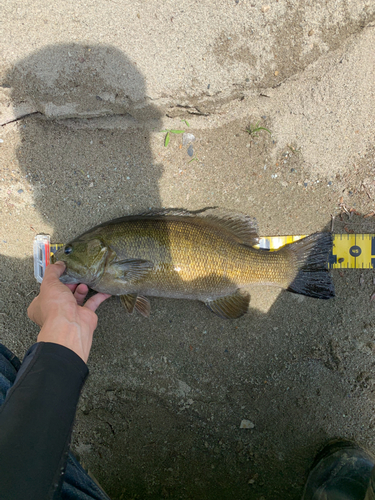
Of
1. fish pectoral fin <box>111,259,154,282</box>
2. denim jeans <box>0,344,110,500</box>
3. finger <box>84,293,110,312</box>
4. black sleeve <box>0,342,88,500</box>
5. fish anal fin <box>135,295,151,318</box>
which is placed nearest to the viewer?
black sleeve <box>0,342,88,500</box>

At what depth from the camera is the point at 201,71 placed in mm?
2750

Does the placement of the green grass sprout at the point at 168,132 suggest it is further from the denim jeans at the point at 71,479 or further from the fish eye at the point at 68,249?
the denim jeans at the point at 71,479

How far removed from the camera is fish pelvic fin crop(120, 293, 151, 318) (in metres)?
2.74

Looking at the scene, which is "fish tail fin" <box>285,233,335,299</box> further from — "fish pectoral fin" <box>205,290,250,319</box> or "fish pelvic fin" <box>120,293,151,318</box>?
"fish pelvic fin" <box>120,293,151,318</box>

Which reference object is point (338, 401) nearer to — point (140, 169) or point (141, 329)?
point (141, 329)

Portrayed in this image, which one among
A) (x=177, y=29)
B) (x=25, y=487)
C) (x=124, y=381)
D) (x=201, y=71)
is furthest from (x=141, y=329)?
(x=177, y=29)

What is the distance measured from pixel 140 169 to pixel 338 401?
300 centimetres

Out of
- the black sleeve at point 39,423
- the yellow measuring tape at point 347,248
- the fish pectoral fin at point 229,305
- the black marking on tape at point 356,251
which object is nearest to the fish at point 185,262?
the fish pectoral fin at point 229,305

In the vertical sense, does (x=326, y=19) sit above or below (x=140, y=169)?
above

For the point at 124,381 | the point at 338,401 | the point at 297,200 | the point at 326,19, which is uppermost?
the point at 326,19

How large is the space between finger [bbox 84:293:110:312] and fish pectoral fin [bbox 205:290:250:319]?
98 cm

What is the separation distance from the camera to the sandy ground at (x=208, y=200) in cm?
274

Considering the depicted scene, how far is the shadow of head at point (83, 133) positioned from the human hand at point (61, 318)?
82cm

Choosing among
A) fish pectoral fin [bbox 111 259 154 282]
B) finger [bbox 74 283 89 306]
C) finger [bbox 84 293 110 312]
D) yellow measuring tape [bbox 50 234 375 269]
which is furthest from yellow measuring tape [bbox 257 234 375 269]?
finger [bbox 74 283 89 306]
